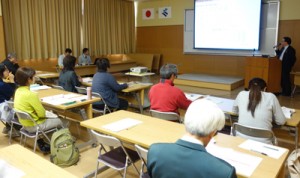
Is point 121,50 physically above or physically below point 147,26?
below

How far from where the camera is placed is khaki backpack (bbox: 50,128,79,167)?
3105 millimetres

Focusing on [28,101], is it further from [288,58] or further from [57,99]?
[288,58]

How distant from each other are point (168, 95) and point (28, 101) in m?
1.64

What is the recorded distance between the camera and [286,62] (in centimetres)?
678

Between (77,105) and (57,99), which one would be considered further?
(57,99)

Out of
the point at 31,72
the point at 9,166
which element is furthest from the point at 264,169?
the point at 31,72

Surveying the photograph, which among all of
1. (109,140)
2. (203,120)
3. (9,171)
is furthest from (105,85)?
(203,120)

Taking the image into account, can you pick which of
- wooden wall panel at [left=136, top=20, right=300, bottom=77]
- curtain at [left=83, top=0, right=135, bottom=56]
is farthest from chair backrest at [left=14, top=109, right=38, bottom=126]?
wooden wall panel at [left=136, top=20, right=300, bottom=77]

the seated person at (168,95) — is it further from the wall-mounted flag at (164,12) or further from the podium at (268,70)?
the wall-mounted flag at (164,12)

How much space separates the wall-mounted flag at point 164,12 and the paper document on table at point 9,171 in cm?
942

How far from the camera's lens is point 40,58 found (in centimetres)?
849

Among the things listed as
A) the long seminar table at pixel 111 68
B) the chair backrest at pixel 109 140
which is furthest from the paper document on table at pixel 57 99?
the long seminar table at pixel 111 68

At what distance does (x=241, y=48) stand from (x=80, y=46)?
18.2 ft

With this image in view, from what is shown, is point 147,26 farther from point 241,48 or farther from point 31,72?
point 31,72
